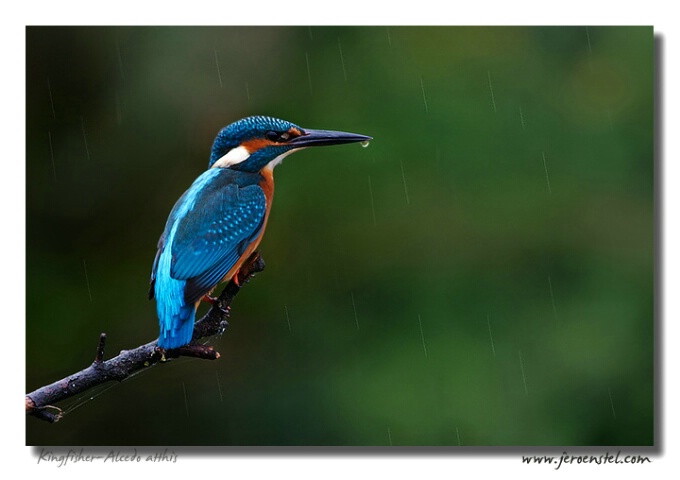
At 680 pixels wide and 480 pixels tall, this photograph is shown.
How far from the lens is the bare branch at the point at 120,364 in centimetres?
276

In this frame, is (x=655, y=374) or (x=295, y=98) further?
(x=295, y=98)

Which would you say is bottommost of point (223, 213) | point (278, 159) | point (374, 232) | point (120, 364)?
point (120, 364)

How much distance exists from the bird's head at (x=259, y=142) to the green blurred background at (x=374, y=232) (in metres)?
0.14

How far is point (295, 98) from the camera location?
3.69 meters

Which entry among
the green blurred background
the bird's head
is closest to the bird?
the bird's head

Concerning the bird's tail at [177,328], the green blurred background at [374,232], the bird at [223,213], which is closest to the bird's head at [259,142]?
the bird at [223,213]

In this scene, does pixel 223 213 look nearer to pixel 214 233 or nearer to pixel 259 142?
pixel 214 233

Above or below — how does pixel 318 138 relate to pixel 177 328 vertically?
above

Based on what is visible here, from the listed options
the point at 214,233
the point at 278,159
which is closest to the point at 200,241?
the point at 214,233

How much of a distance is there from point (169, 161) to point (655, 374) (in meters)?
1.91

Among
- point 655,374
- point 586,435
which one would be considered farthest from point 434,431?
point 655,374

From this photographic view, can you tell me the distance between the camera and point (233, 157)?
3.22 metres

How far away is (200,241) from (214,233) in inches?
2.2
